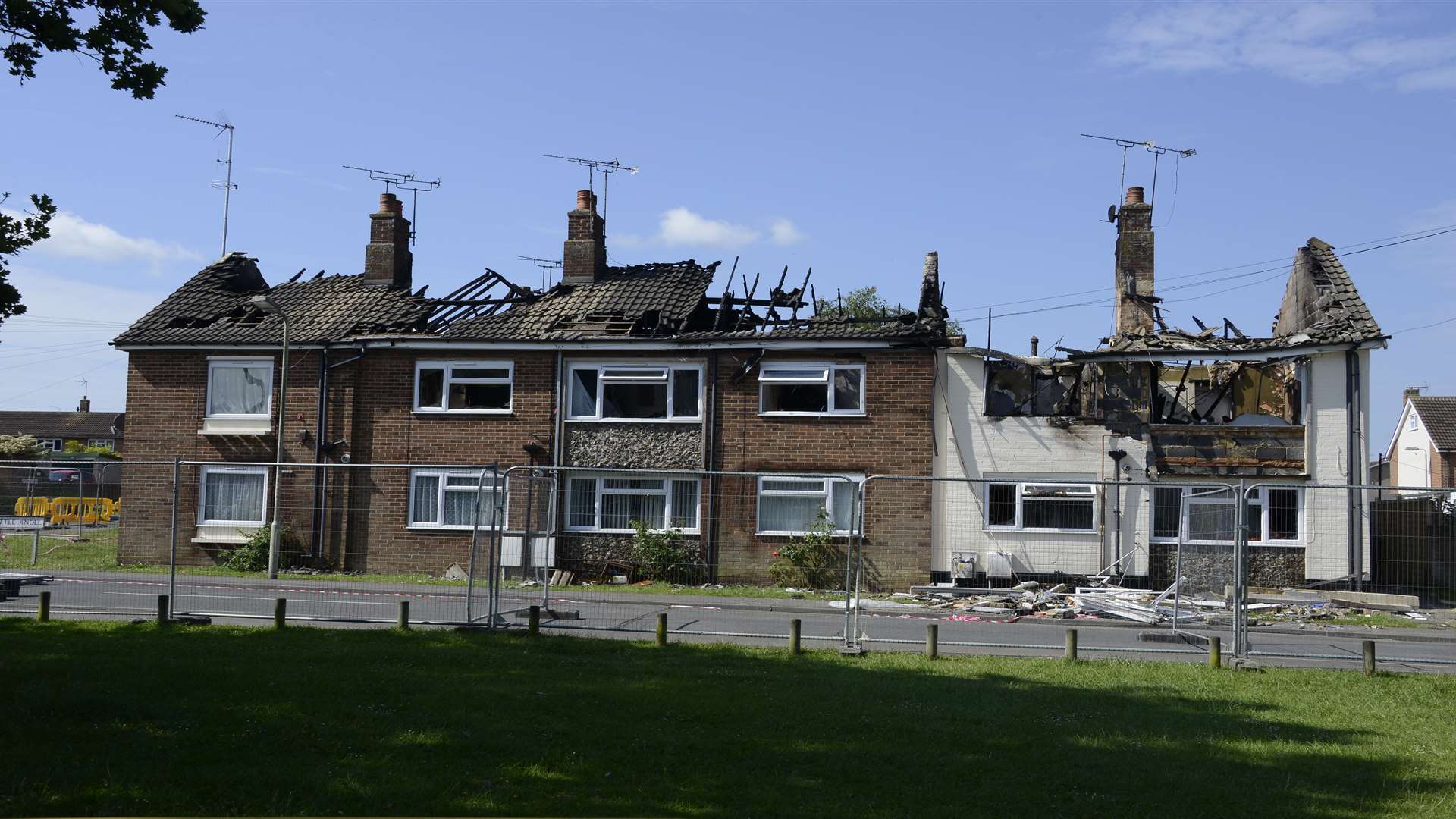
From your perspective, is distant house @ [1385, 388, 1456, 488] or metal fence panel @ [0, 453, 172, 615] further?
distant house @ [1385, 388, 1456, 488]

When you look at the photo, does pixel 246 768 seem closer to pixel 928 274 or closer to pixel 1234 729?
pixel 1234 729

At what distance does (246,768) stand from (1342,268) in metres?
26.0

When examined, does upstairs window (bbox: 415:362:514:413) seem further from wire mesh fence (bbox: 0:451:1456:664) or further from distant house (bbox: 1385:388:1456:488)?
distant house (bbox: 1385:388:1456:488)

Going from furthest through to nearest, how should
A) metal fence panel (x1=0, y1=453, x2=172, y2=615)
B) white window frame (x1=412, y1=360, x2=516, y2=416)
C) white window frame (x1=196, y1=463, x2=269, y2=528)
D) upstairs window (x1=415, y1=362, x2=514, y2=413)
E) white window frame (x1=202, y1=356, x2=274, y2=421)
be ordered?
white window frame (x1=202, y1=356, x2=274, y2=421), upstairs window (x1=415, y1=362, x2=514, y2=413), white window frame (x1=412, y1=360, x2=516, y2=416), white window frame (x1=196, y1=463, x2=269, y2=528), metal fence panel (x1=0, y1=453, x2=172, y2=615)

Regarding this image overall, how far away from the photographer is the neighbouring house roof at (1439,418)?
178 ft

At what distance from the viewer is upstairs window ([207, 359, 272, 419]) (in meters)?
27.8

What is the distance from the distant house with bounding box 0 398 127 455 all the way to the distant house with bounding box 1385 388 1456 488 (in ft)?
247

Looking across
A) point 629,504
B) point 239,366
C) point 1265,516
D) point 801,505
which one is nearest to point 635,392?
point 629,504

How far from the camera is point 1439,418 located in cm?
5634

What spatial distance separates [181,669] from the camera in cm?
1057

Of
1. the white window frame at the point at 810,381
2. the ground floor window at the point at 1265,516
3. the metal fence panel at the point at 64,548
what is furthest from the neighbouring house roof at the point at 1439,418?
the metal fence panel at the point at 64,548

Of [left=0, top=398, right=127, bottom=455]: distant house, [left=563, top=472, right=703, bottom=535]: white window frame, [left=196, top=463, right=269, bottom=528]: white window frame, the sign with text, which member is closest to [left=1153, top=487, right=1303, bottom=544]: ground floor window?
[left=563, top=472, right=703, bottom=535]: white window frame

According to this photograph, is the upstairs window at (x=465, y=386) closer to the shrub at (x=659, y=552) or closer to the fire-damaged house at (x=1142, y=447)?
the shrub at (x=659, y=552)

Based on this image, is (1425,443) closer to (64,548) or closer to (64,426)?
(64,548)
